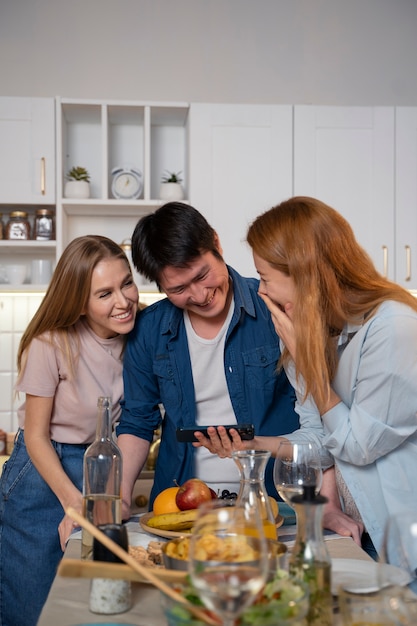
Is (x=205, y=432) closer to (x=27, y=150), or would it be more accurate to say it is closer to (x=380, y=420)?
(x=380, y=420)

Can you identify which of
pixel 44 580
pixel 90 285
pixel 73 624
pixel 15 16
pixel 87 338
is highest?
pixel 15 16

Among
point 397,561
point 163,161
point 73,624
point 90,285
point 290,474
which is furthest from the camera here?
point 163,161

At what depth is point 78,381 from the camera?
2100mm

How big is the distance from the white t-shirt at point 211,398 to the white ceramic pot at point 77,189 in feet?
4.87

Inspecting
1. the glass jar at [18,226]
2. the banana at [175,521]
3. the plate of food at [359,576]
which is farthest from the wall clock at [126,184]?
the plate of food at [359,576]

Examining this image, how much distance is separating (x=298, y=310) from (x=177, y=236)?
42 centimetres

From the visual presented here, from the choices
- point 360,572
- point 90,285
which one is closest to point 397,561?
point 360,572

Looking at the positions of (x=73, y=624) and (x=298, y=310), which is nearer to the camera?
(x=73, y=624)

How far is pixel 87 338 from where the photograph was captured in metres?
2.13

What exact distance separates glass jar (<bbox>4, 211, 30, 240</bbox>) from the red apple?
205 centimetres

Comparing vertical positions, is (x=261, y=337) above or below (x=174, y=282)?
below

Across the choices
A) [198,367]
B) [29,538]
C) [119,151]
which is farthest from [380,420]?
[119,151]

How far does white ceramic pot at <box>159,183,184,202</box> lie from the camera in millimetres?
3303

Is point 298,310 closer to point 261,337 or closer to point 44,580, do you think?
point 261,337
